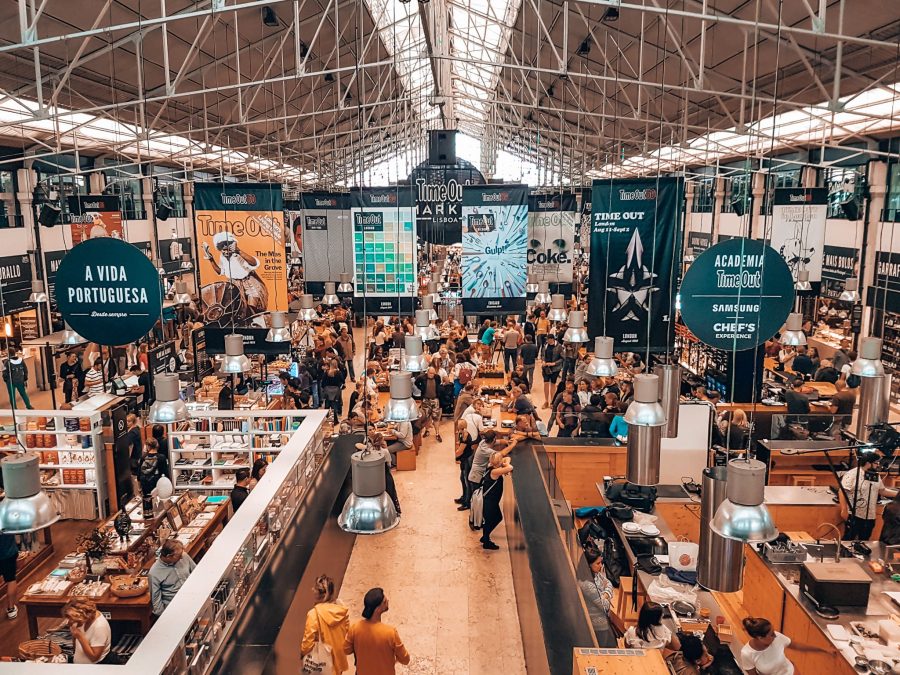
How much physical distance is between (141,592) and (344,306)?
57.7ft

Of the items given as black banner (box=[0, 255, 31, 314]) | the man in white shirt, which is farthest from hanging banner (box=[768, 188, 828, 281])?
black banner (box=[0, 255, 31, 314])

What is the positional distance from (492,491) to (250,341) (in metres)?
4.80

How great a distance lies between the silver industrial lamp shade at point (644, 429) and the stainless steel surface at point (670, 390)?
71 cm

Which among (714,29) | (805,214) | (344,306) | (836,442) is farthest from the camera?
(344,306)

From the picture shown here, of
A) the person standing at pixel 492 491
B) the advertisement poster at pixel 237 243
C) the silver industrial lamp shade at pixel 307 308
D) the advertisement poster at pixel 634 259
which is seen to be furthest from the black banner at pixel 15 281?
the advertisement poster at pixel 634 259

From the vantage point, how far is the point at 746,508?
13.1 ft

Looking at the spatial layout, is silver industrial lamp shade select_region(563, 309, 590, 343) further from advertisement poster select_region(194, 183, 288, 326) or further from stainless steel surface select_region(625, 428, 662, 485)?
advertisement poster select_region(194, 183, 288, 326)

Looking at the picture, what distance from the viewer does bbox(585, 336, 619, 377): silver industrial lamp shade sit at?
732 centimetres

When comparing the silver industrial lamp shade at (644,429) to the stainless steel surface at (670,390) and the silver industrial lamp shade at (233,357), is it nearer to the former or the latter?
the stainless steel surface at (670,390)

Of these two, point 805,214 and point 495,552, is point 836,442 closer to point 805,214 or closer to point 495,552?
point 805,214

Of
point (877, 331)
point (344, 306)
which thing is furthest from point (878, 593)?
point (344, 306)

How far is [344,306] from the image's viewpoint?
24.2 meters

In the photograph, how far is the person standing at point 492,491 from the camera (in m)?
8.52

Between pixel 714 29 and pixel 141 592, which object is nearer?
pixel 141 592
